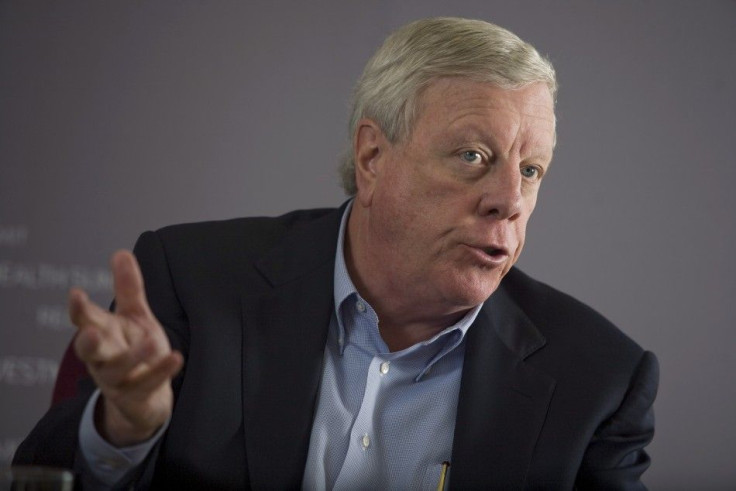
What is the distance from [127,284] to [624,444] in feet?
3.79

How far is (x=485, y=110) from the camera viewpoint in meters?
1.95

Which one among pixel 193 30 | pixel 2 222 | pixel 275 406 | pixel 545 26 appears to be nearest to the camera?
pixel 275 406

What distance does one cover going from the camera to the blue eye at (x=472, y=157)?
1972 mm

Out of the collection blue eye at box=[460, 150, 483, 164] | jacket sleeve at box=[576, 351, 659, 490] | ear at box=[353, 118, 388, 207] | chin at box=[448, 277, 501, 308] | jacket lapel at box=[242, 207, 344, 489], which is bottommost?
jacket sleeve at box=[576, 351, 659, 490]

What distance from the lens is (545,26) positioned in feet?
12.1

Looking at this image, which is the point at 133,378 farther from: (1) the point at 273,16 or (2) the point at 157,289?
(1) the point at 273,16

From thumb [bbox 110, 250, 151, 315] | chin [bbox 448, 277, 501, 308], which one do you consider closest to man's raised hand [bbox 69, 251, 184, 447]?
thumb [bbox 110, 250, 151, 315]

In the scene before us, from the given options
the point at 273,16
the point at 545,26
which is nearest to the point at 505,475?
the point at 273,16

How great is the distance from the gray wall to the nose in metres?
1.53

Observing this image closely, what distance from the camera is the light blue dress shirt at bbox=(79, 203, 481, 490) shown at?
1.89m

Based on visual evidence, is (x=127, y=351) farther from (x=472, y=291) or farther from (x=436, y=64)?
(x=436, y=64)

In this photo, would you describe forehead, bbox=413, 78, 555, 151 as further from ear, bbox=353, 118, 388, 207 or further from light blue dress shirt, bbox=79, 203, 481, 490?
light blue dress shirt, bbox=79, 203, 481, 490

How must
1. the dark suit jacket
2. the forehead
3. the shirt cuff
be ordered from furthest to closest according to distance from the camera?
the forehead, the dark suit jacket, the shirt cuff

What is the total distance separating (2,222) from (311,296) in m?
1.45
